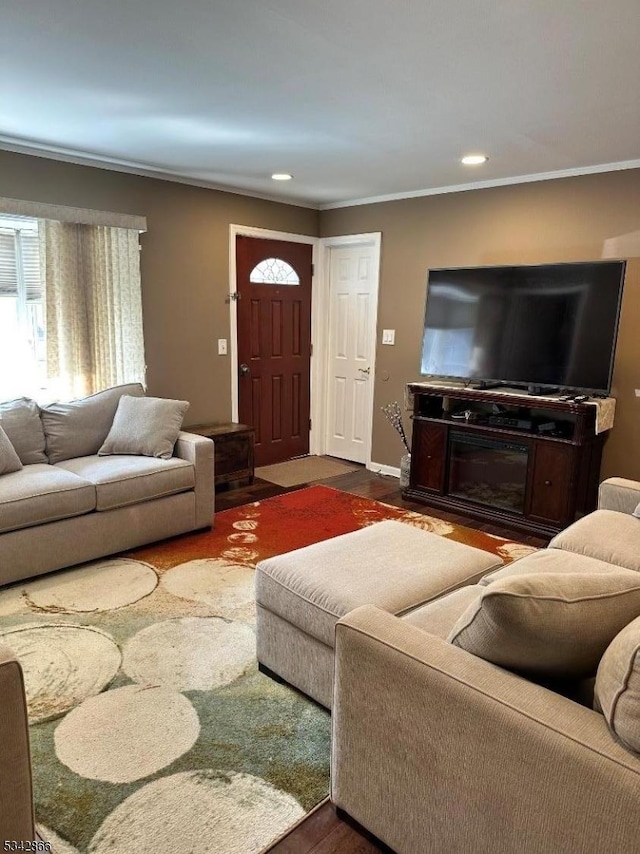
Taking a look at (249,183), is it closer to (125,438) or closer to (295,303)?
(295,303)

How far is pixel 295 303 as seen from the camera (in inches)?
217

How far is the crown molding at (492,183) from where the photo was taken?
148 inches

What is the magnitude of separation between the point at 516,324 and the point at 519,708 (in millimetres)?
3236

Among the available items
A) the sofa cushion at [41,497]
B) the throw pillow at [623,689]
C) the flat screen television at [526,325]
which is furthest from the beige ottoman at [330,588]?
the flat screen television at [526,325]

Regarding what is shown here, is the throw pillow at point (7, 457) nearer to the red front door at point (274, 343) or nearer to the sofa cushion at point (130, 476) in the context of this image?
the sofa cushion at point (130, 476)

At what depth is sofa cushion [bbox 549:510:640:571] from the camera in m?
2.26

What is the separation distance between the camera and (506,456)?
13.4ft

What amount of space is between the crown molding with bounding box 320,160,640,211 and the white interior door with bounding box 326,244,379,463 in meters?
0.38

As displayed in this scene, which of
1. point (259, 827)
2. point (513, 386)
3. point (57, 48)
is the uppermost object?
point (57, 48)

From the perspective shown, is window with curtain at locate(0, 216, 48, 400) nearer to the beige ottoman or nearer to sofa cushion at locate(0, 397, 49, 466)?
sofa cushion at locate(0, 397, 49, 466)

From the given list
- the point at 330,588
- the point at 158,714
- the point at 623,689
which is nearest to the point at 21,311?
the point at 158,714

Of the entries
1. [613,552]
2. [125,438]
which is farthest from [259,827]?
[125,438]

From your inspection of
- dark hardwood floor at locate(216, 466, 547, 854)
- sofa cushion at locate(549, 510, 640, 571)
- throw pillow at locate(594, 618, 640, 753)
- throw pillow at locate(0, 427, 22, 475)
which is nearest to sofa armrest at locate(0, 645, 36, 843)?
dark hardwood floor at locate(216, 466, 547, 854)

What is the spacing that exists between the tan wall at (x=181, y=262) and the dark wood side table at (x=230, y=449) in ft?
0.92
